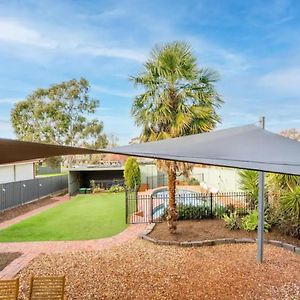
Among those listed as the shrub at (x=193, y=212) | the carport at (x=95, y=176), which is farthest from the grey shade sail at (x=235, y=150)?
the carport at (x=95, y=176)

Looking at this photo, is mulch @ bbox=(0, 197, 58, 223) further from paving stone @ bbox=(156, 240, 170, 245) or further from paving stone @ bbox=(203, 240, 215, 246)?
paving stone @ bbox=(203, 240, 215, 246)

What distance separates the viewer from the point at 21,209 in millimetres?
16375

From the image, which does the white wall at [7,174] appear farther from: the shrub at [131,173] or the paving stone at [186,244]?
the paving stone at [186,244]

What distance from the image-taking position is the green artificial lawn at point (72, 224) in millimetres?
10788

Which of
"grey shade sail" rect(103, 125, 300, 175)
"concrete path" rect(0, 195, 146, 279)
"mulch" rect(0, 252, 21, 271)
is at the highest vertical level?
"grey shade sail" rect(103, 125, 300, 175)

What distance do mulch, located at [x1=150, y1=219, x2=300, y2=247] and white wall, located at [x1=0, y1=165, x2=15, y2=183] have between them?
40.8 feet

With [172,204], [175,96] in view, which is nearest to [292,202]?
[172,204]

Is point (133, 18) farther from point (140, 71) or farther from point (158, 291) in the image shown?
point (158, 291)

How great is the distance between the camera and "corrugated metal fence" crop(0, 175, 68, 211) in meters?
15.9

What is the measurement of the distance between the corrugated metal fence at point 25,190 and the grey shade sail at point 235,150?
1334cm

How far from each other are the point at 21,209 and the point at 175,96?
1088 centimetres

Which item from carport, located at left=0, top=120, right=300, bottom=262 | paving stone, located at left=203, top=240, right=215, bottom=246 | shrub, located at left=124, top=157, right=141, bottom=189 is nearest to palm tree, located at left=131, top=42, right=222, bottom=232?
paving stone, located at left=203, top=240, right=215, bottom=246

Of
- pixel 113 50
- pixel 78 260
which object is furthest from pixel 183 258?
pixel 113 50

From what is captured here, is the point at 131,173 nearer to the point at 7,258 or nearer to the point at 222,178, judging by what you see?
the point at 222,178
